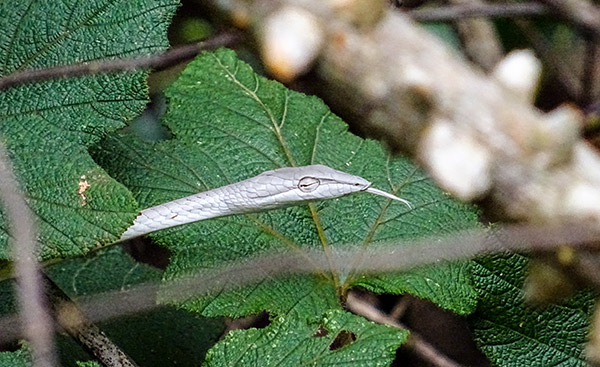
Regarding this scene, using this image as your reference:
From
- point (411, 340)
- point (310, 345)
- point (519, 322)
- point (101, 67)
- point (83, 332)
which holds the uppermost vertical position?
point (101, 67)

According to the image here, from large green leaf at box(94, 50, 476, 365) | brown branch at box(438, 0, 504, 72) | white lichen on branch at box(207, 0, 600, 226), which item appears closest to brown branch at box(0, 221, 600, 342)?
large green leaf at box(94, 50, 476, 365)

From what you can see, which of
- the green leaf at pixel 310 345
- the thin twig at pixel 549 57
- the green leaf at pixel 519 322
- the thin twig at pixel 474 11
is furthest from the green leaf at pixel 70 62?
the thin twig at pixel 549 57

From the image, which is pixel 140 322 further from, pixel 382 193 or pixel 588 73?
pixel 588 73

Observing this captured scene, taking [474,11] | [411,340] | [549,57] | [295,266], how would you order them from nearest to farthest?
[295,266] → [474,11] → [411,340] → [549,57]

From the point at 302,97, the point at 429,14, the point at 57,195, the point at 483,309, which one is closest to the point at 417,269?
the point at 483,309

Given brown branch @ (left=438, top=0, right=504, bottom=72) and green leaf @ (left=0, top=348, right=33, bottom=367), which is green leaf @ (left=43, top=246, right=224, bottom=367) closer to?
green leaf @ (left=0, top=348, right=33, bottom=367)

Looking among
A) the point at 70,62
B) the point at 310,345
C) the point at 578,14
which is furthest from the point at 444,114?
the point at 70,62

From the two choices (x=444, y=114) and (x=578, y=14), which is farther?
(x=578, y=14)
